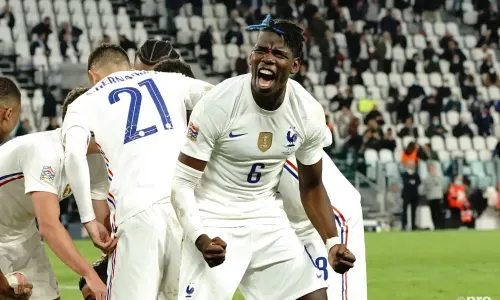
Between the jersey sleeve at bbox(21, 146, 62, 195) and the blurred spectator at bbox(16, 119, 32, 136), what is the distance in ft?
39.9

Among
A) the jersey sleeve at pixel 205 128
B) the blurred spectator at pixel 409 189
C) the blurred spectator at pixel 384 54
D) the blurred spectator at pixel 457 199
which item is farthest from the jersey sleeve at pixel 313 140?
the blurred spectator at pixel 384 54

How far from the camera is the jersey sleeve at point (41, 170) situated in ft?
17.3

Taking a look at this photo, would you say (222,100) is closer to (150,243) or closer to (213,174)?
(213,174)

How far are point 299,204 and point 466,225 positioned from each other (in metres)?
15.1

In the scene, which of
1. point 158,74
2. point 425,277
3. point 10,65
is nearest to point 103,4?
point 10,65

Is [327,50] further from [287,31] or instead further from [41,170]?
[287,31]

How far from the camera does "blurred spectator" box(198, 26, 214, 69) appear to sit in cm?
2341

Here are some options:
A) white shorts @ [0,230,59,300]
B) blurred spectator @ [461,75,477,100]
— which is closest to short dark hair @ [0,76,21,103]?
white shorts @ [0,230,59,300]

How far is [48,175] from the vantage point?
5289mm

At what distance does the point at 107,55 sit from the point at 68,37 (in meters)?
16.0

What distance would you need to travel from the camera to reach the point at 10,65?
21.0m

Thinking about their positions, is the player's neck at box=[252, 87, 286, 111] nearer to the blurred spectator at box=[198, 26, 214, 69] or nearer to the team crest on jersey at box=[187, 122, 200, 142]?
the team crest on jersey at box=[187, 122, 200, 142]

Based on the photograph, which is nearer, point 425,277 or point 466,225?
point 425,277

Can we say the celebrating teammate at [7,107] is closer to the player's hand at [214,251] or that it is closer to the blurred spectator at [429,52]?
the player's hand at [214,251]
